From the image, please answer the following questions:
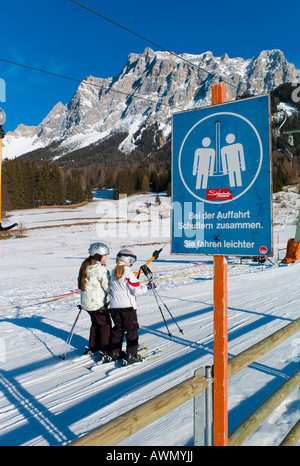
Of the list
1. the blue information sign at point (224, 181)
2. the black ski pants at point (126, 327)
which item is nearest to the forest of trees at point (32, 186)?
the black ski pants at point (126, 327)

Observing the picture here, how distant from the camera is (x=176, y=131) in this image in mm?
2570

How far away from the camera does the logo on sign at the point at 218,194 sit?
230 centimetres

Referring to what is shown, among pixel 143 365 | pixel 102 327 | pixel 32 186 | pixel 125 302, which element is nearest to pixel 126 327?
pixel 125 302

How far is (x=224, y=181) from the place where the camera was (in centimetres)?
229

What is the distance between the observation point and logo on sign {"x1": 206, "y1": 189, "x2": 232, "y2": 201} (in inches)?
90.4

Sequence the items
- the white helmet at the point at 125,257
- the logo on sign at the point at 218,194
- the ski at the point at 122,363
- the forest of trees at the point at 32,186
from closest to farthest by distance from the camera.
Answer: the logo on sign at the point at 218,194
the ski at the point at 122,363
the white helmet at the point at 125,257
the forest of trees at the point at 32,186

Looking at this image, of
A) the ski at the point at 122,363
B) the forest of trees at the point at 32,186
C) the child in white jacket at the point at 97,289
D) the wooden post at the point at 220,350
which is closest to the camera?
the wooden post at the point at 220,350

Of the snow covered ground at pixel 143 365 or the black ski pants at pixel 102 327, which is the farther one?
the black ski pants at pixel 102 327

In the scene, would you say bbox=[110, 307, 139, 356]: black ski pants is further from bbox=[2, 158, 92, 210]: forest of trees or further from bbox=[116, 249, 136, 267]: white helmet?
bbox=[2, 158, 92, 210]: forest of trees

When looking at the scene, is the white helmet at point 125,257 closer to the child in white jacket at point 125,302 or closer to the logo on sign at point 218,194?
the child in white jacket at point 125,302

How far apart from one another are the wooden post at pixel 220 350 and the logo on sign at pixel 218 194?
429 mm

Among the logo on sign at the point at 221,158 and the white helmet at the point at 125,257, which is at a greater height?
the logo on sign at the point at 221,158

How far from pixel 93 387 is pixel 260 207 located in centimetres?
383
